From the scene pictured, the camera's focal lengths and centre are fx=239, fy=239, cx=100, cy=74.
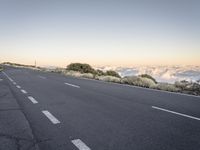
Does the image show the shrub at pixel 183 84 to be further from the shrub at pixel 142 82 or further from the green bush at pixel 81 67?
the green bush at pixel 81 67

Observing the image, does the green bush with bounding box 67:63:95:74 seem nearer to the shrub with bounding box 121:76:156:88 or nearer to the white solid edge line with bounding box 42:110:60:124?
the shrub with bounding box 121:76:156:88

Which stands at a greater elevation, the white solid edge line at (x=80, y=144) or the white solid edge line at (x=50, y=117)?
the white solid edge line at (x=80, y=144)

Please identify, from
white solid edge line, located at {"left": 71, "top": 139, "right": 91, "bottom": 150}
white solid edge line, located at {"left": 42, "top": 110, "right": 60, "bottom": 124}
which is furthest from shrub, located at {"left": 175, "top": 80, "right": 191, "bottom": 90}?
white solid edge line, located at {"left": 71, "top": 139, "right": 91, "bottom": 150}

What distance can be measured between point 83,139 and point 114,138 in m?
0.63

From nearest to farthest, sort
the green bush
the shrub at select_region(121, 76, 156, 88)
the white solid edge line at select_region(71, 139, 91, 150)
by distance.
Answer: the white solid edge line at select_region(71, 139, 91, 150)
the shrub at select_region(121, 76, 156, 88)
the green bush

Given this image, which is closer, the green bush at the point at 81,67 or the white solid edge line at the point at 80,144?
the white solid edge line at the point at 80,144

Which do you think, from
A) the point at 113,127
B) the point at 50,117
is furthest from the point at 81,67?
the point at 113,127

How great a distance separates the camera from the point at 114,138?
4836mm

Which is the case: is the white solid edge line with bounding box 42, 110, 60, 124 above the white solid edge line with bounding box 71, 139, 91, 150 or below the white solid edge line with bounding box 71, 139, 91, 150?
below

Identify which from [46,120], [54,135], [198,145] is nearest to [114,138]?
[54,135]

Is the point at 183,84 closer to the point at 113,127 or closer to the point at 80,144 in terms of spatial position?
the point at 113,127

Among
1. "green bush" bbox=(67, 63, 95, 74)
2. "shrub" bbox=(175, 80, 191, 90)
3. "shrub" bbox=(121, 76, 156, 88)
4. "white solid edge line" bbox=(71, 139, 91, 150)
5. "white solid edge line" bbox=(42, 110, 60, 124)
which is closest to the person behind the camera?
"white solid edge line" bbox=(71, 139, 91, 150)

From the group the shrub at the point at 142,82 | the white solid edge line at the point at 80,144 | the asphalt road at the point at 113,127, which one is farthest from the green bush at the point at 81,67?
the white solid edge line at the point at 80,144

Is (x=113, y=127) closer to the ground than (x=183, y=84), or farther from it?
closer to the ground
